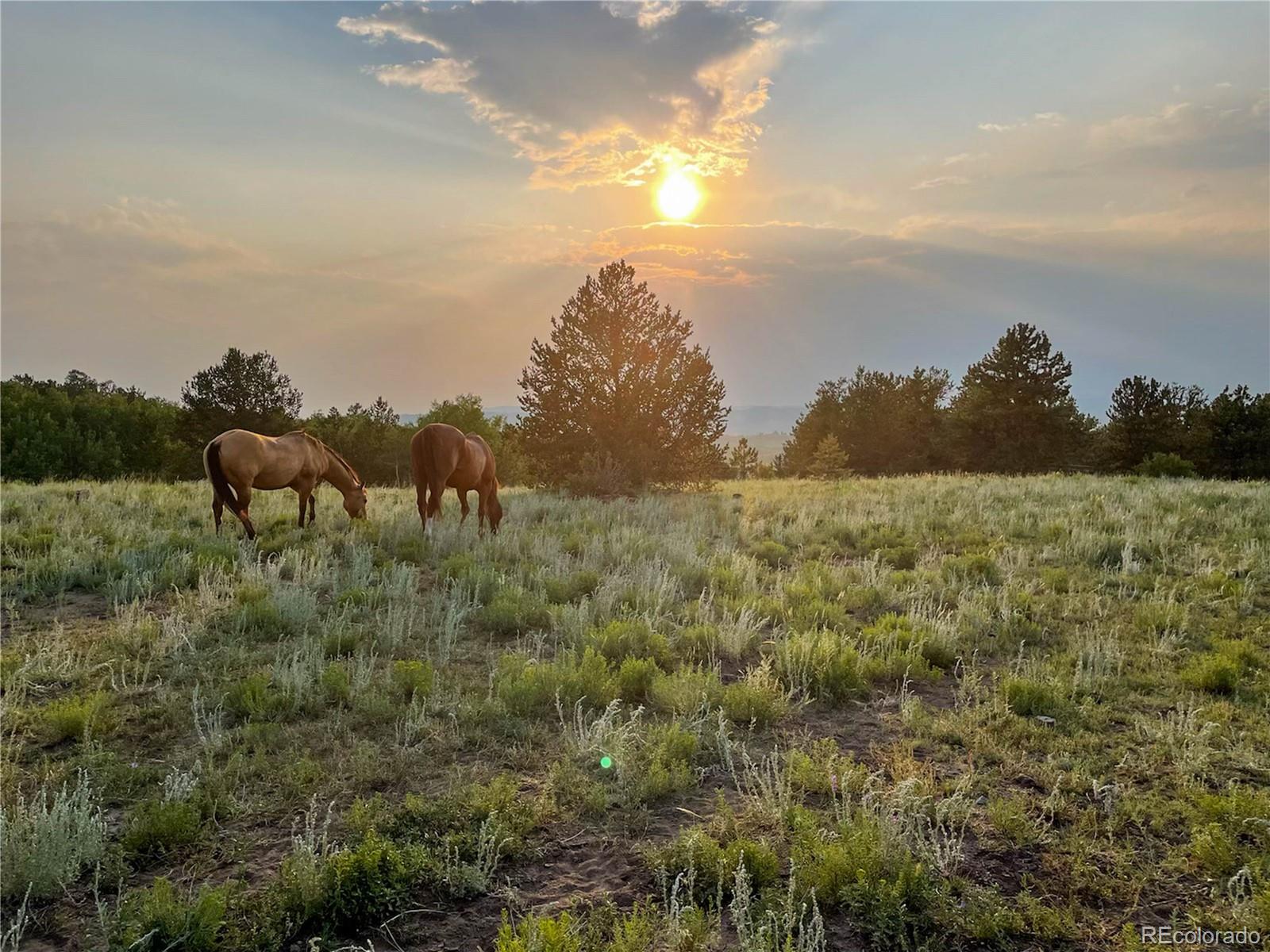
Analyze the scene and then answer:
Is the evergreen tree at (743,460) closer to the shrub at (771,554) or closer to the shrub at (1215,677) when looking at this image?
the shrub at (771,554)

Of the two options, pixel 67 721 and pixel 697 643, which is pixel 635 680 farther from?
pixel 67 721

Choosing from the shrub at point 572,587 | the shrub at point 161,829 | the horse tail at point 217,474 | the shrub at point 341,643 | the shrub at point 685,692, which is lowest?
the shrub at point 161,829

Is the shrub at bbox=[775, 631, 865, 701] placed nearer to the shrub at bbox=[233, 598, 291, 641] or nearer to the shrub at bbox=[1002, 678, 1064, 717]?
the shrub at bbox=[1002, 678, 1064, 717]

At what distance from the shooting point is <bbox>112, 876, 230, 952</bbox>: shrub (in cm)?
277

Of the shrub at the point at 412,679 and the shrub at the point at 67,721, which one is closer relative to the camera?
the shrub at the point at 67,721

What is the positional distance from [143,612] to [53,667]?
1408 mm

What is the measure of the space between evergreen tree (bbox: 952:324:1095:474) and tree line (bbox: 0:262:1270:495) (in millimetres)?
100

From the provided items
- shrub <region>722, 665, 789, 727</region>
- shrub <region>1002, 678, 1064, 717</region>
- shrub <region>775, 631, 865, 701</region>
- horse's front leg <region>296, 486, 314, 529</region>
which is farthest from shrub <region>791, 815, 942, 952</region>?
horse's front leg <region>296, 486, 314, 529</region>

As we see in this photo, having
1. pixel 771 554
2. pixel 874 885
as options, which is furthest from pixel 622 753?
pixel 771 554

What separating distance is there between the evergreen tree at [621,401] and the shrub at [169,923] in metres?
17.4

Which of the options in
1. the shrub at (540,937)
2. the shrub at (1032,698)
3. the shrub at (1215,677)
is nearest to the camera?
the shrub at (540,937)

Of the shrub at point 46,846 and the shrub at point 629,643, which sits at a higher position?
the shrub at point 629,643

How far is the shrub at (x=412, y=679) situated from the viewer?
518 cm

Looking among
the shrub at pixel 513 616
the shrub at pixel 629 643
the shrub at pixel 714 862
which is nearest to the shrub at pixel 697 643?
the shrub at pixel 629 643
